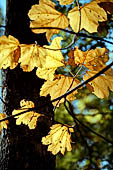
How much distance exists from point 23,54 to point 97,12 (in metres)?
0.35

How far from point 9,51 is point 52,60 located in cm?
19

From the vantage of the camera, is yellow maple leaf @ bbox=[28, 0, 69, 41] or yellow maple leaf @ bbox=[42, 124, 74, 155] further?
yellow maple leaf @ bbox=[42, 124, 74, 155]

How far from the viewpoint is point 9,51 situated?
0.91 metres

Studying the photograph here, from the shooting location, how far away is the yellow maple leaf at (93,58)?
36.9 inches

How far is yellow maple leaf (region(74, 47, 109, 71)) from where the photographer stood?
3.07 ft

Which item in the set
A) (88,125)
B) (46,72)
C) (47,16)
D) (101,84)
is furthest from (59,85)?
(88,125)

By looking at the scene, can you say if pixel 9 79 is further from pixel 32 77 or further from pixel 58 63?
pixel 58 63

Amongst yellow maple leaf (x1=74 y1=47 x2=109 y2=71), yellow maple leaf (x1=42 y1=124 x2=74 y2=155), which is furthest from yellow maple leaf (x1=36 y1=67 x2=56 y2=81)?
yellow maple leaf (x1=42 y1=124 x2=74 y2=155)

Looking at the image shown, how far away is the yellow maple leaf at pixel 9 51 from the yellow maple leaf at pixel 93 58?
26 centimetres

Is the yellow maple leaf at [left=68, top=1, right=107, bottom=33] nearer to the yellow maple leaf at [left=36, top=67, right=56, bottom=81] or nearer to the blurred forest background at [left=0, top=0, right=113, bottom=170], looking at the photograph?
the yellow maple leaf at [left=36, top=67, right=56, bottom=81]

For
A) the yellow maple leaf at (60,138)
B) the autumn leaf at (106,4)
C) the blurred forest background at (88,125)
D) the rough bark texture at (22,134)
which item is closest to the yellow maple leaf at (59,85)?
the yellow maple leaf at (60,138)

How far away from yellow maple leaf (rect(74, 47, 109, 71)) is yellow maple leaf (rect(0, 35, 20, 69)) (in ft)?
0.84

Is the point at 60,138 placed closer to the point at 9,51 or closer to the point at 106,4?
the point at 9,51

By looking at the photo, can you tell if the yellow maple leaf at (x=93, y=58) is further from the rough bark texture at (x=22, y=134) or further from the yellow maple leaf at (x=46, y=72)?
the rough bark texture at (x=22, y=134)
